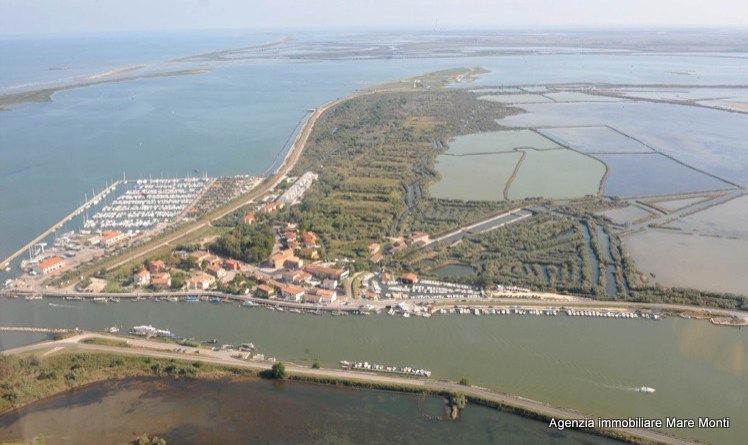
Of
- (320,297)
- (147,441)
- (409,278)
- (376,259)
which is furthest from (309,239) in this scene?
(147,441)

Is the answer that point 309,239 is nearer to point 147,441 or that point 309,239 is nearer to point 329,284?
point 329,284

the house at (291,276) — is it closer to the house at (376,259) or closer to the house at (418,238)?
the house at (376,259)

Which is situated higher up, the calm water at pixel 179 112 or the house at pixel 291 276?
the calm water at pixel 179 112

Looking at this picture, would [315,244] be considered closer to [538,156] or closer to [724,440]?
[724,440]

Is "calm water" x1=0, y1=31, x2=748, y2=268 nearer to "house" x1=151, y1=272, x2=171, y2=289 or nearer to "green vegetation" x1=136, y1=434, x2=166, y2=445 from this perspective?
"house" x1=151, y1=272, x2=171, y2=289


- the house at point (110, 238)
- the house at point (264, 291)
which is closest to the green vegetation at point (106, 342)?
the house at point (264, 291)

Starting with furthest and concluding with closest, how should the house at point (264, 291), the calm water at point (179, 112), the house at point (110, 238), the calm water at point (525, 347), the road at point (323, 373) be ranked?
the calm water at point (179, 112)
the house at point (110, 238)
the house at point (264, 291)
the calm water at point (525, 347)
the road at point (323, 373)
